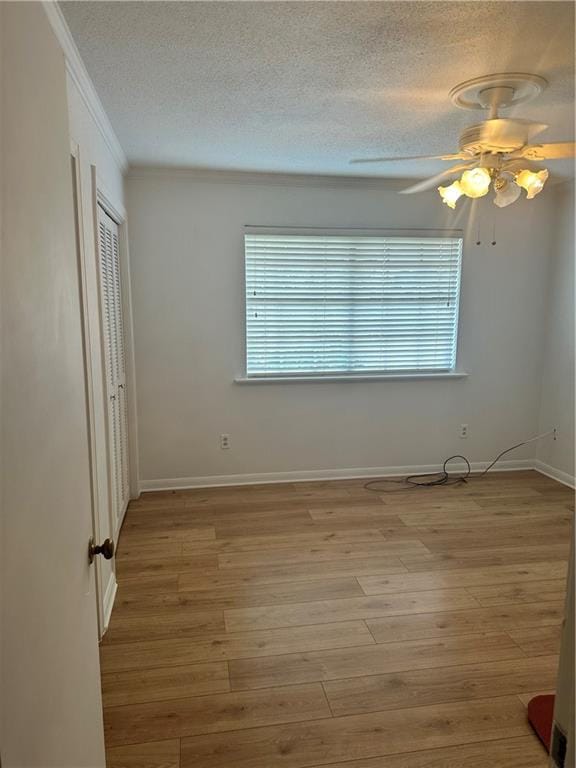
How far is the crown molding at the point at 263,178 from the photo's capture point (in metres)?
3.58

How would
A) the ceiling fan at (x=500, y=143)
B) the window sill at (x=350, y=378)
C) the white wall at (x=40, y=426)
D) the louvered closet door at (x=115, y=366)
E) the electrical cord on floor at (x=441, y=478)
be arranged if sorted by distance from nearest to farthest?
the white wall at (x=40, y=426)
the ceiling fan at (x=500, y=143)
the louvered closet door at (x=115, y=366)
the window sill at (x=350, y=378)
the electrical cord on floor at (x=441, y=478)

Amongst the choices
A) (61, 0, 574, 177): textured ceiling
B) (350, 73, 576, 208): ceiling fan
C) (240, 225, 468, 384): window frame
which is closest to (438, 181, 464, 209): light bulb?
(350, 73, 576, 208): ceiling fan

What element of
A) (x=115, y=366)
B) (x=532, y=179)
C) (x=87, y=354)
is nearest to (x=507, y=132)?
(x=532, y=179)

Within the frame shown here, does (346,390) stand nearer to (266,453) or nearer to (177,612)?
(266,453)

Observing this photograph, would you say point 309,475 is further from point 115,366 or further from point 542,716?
point 542,716

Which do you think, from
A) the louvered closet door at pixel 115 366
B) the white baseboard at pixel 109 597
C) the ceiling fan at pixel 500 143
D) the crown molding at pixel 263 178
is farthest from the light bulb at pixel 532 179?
the white baseboard at pixel 109 597

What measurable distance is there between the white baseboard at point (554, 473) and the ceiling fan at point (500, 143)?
273 cm

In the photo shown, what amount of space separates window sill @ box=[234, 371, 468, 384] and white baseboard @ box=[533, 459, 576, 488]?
43.9 inches

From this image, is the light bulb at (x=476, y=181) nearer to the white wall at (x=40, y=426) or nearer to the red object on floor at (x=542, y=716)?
the white wall at (x=40, y=426)

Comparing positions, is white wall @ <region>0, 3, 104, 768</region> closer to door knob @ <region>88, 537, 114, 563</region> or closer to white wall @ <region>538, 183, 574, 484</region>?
door knob @ <region>88, 537, 114, 563</region>

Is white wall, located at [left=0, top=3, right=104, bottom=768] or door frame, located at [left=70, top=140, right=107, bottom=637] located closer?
white wall, located at [left=0, top=3, right=104, bottom=768]

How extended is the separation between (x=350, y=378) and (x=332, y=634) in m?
2.24

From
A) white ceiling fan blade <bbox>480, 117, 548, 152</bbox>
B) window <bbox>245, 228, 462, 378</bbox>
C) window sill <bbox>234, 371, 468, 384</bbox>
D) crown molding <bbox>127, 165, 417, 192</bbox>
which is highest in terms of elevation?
crown molding <bbox>127, 165, 417, 192</bbox>

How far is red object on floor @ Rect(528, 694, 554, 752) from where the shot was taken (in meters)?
1.73
